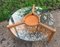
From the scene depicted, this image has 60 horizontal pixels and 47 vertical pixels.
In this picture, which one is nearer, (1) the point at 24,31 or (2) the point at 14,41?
(1) the point at 24,31

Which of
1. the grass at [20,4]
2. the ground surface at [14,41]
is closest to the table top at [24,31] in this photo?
the ground surface at [14,41]

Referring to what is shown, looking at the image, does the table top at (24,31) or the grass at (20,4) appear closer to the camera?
the table top at (24,31)

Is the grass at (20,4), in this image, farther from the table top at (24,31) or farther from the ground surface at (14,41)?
the table top at (24,31)

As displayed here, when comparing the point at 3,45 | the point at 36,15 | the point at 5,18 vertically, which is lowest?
the point at 3,45

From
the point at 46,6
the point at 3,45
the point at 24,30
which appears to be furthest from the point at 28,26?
the point at 46,6

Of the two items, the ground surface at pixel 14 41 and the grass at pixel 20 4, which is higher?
the grass at pixel 20 4

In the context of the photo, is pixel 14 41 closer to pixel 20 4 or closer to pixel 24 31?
pixel 24 31

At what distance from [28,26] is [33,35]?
159mm

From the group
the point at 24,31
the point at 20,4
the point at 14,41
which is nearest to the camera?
the point at 24,31

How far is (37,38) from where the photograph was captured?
118 inches

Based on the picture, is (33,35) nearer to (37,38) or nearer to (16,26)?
(37,38)

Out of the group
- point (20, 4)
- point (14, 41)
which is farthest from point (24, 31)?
point (20, 4)

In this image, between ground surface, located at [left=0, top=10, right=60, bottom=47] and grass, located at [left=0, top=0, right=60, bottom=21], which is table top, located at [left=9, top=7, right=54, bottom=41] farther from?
grass, located at [left=0, top=0, right=60, bottom=21]

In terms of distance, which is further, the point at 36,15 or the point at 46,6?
the point at 46,6
